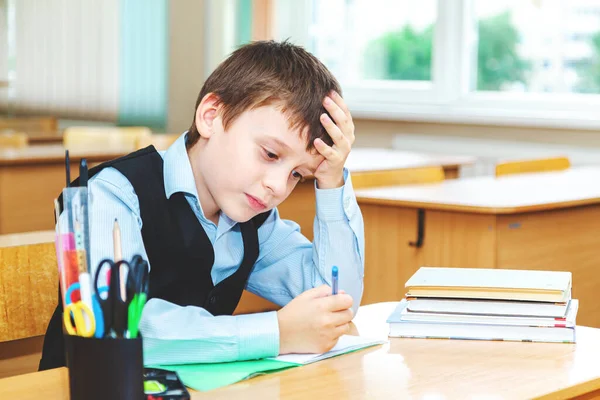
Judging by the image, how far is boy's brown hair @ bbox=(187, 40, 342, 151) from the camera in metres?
1.26

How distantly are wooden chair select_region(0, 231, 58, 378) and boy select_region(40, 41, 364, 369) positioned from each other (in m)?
0.12

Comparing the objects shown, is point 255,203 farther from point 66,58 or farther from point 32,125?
point 66,58

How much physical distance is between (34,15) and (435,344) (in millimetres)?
7120

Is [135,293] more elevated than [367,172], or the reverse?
[135,293]

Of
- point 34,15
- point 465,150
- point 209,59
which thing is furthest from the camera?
point 34,15

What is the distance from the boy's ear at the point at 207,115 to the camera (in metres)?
1.31

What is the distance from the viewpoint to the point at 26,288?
1408 millimetres

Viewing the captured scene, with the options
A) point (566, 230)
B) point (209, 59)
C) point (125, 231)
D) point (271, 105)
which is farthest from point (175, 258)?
point (209, 59)

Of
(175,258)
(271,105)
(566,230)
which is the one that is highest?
(271,105)

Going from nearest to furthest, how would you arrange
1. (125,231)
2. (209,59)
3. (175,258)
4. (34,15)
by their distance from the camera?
(125,231)
(175,258)
(209,59)
(34,15)

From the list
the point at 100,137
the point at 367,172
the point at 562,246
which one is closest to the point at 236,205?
the point at 562,246

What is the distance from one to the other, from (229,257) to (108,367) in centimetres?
60

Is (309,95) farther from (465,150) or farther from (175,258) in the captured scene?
(465,150)

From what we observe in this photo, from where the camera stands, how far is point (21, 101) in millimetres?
7773
